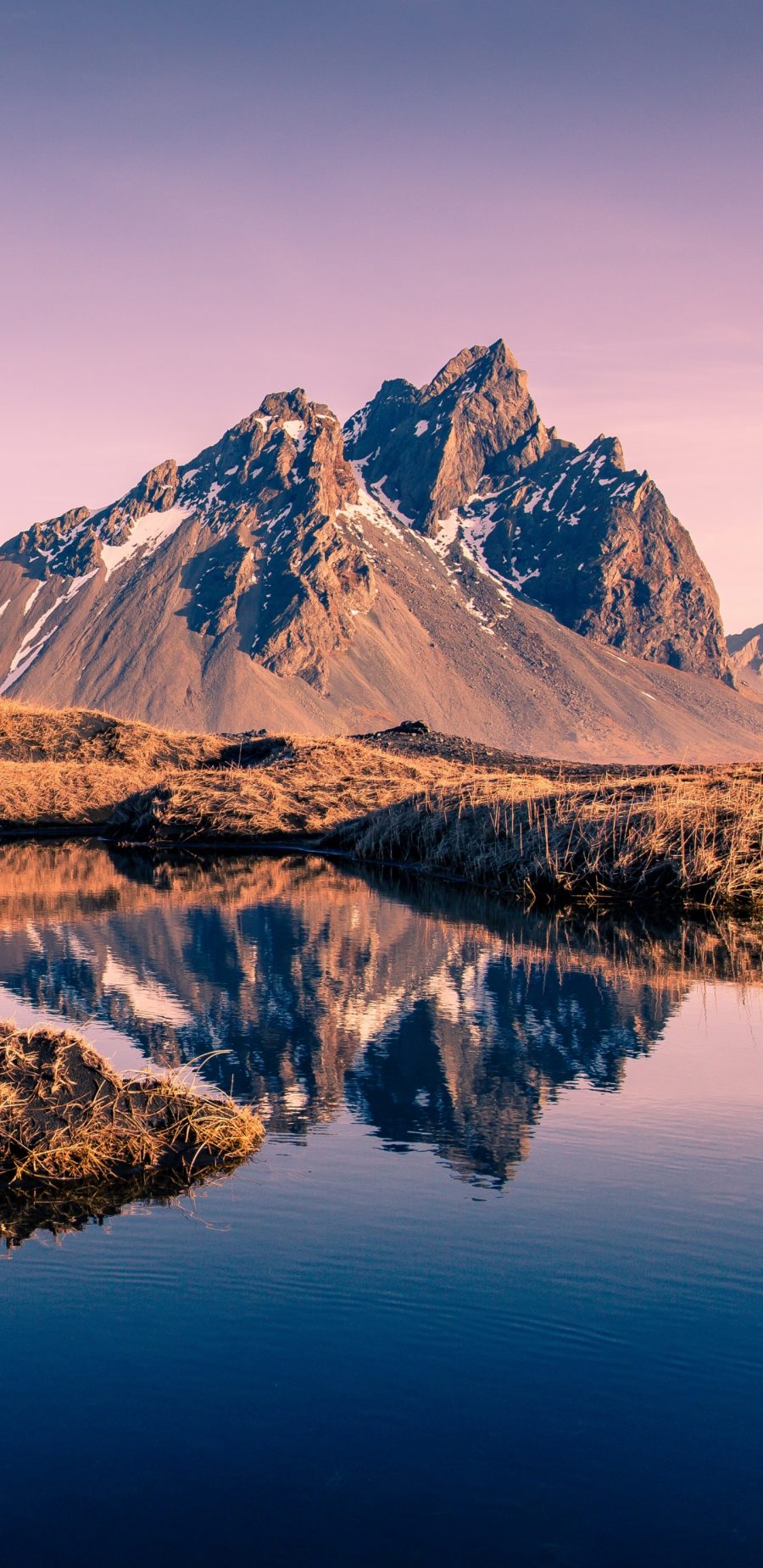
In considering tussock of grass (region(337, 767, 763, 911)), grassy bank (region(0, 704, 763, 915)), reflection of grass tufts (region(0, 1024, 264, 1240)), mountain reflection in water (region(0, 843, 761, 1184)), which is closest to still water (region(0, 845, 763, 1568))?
mountain reflection in water (region(0, 843, 761, 1184))

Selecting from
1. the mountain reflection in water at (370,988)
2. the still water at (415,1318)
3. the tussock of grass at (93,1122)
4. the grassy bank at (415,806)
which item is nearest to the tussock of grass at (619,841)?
the grassy bank at (415,806)

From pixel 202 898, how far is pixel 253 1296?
21.4 metres

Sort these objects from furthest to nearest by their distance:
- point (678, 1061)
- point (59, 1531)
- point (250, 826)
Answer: point (250, 826) → point (678, 1061) → point (59, 1531)

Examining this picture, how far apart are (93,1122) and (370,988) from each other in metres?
8.98

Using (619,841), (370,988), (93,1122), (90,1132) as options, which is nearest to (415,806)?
(619,841)

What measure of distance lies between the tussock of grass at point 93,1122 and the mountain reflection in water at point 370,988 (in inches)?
37.8

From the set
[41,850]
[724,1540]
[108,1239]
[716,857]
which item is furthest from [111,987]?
[41,850]

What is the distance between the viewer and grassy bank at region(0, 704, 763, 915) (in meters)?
30.1

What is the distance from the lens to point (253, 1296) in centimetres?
862

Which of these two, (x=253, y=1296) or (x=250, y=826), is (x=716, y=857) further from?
(x=253, y=1296)

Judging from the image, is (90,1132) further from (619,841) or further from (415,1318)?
(619,841)

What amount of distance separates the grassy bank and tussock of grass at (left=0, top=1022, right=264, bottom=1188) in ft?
65.2

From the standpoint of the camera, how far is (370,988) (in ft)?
64.3

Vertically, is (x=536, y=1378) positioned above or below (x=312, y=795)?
below
